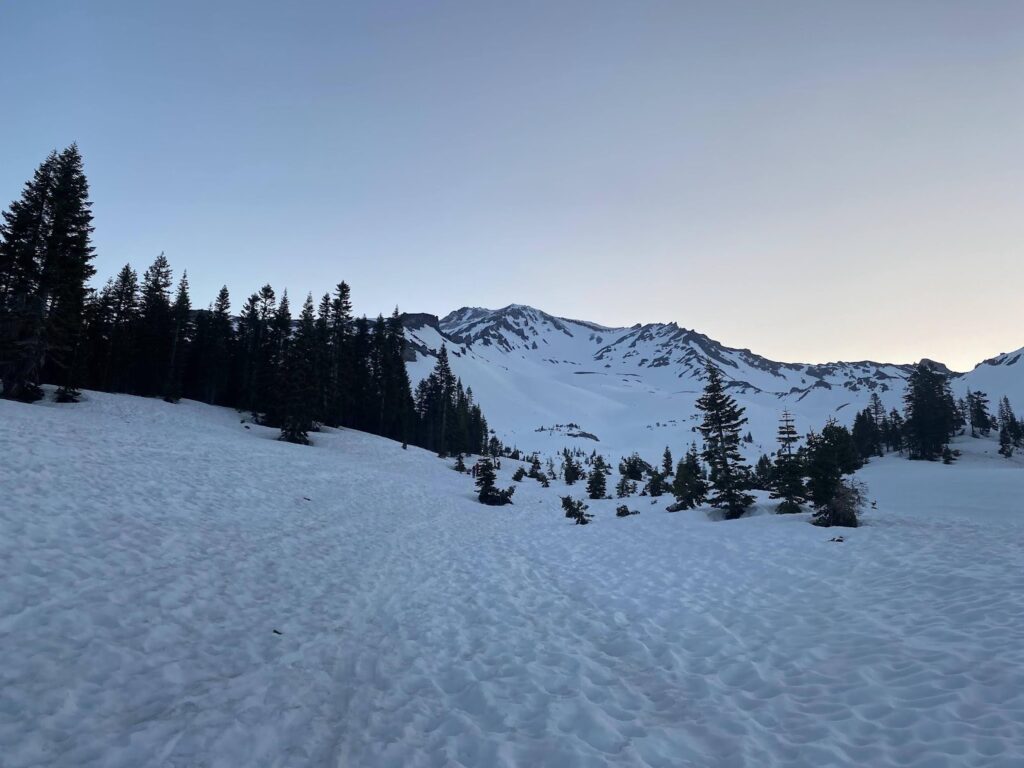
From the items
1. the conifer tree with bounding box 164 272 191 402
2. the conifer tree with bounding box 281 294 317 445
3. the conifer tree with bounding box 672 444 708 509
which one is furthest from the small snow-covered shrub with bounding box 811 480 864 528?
the conifer tree with bounding box 164 272 191 402

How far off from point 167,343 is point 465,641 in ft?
177

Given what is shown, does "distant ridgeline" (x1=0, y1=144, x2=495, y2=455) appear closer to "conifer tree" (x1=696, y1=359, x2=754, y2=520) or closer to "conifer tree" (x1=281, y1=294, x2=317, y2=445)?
"conifer tree" (x1=281, y1=294, x2=317, y2=445)

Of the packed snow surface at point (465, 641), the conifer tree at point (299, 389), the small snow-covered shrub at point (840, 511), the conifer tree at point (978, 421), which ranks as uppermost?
the conifer tree at point (978, 421)

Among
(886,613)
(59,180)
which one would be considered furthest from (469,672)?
(59,180)

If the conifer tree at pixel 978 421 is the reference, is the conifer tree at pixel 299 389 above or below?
below

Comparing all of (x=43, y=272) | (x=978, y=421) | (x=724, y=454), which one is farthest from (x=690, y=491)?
(x=978, y=421)

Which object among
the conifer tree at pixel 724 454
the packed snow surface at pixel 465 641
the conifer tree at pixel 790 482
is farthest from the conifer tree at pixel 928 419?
the packed snow surface at pixel 465 641

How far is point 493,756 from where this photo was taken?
4.96 metres

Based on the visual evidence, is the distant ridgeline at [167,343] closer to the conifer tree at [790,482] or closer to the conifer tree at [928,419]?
the conifer tree at [790,482]

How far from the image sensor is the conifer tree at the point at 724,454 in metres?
23.1

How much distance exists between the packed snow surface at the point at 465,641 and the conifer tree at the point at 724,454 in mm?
6813

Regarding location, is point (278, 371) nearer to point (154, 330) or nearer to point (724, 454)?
point (154, 330)

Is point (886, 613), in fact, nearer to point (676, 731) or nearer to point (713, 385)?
point (676, 731)

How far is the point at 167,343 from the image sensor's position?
47.6 meters
